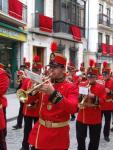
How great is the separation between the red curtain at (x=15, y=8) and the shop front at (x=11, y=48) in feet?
2.40

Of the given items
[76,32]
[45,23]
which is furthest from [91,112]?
[76,32]

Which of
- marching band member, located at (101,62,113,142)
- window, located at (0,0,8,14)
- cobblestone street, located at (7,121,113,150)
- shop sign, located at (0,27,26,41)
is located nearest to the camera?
cobblestone street, located at (7,121,113,150)

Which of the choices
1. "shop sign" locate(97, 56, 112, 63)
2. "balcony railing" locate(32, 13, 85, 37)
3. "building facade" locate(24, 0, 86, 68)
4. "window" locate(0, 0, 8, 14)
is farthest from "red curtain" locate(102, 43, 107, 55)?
"window" locate(0, 0, 8, 14)

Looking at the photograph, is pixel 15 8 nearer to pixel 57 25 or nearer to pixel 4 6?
pixel 4 6

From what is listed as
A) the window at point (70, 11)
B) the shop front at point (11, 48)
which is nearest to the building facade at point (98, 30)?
the window at point (70, 11)

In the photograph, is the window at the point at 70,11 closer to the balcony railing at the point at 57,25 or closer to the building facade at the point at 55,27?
the building facade at the point at 55,27

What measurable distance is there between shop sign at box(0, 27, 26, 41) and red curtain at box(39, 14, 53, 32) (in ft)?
6.35

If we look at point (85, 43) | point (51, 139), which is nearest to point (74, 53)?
point (85, 43)

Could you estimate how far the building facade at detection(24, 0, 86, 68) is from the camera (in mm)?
24203

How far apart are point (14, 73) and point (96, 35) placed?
51.1 ft

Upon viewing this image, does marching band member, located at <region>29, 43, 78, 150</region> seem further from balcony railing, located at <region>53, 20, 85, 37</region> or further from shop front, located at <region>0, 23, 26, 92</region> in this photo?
balcony railing, located at <region>53, 20, 85, 37</region>

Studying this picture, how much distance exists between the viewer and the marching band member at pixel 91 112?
7.01 m

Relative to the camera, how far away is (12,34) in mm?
21359

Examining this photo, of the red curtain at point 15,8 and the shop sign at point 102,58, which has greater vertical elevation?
the red curtain at point 15,8
